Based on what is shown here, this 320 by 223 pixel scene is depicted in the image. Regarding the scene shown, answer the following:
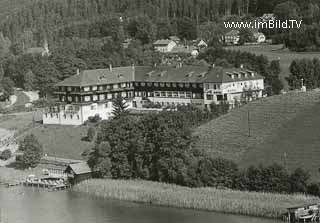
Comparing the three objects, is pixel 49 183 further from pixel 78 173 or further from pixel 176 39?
pixel 176 39

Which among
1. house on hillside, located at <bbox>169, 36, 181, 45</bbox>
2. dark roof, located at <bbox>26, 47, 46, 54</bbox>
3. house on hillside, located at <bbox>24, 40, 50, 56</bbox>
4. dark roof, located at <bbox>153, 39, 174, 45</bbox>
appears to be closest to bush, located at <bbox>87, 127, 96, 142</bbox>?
dark roof, located at <bbox>153, 39, 174, 45</bbox>

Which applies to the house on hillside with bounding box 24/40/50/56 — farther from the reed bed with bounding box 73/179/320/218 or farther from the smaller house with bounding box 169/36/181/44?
the reed bed with bounding box 73/179/320/218

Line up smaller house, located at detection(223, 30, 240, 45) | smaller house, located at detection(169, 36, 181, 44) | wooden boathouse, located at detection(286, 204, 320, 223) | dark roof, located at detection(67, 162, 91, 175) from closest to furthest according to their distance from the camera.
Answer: wooden boathouse, located at detection(286, 204, 320, 223) → dark roof, located at detection(67, 162, 91, 175) → smaller house, located at detection(223, 30, 240, 45) → smaller house, located at detection(169, 36, 181, 44)

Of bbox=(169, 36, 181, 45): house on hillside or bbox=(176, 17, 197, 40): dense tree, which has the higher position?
bbox=(176, 17, 197, 40): dense tree

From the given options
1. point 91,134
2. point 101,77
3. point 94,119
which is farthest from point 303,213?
point 101,77

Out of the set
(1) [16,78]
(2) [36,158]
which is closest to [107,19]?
(1) [16,78]

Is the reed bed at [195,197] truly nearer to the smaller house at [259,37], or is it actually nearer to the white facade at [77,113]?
the white facade at [77,113]

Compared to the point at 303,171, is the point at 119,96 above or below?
above

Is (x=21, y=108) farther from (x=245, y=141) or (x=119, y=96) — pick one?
(x=245, y=141)
